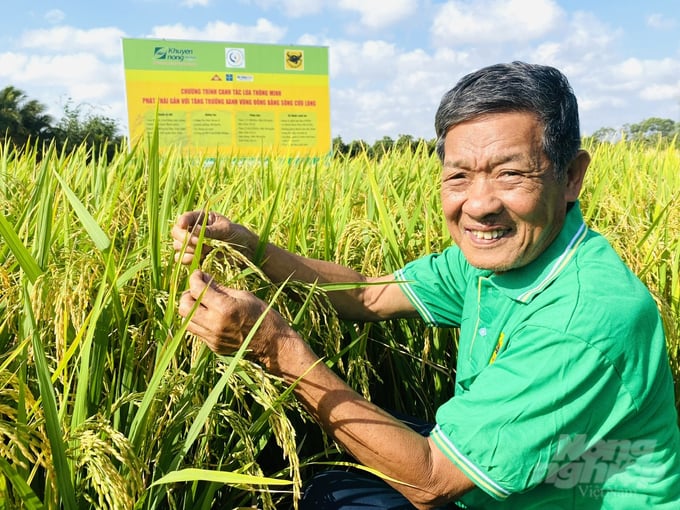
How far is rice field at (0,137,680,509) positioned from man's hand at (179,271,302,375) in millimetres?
50

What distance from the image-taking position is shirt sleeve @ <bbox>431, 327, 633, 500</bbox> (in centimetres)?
104

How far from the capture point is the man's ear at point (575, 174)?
1.32 m

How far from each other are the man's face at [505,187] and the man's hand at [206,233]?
54 cm

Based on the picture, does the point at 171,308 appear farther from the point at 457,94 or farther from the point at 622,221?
the point at 622,221

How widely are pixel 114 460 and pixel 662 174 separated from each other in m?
3.39

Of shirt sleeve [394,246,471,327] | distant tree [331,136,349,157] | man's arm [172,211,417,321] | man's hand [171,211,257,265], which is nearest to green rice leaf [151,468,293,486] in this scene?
man's hand [171,211,257,265]

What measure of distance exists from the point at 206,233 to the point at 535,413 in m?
0.86

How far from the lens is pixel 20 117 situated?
21.5m

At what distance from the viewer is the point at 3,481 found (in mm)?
790

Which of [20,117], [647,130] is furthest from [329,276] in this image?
[20,117]

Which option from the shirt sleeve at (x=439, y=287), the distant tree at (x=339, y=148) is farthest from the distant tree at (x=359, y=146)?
the shirt sleeve at (x=439, y=287)

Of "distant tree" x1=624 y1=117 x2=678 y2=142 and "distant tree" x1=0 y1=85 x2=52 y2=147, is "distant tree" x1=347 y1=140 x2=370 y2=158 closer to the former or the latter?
"distant tree" x1=624 y1=117 x2=678 y2=142

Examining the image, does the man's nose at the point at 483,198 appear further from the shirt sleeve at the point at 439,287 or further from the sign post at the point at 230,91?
the sign post at the point at 230,91

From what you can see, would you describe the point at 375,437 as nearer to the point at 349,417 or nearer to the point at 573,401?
the point at 349,417
